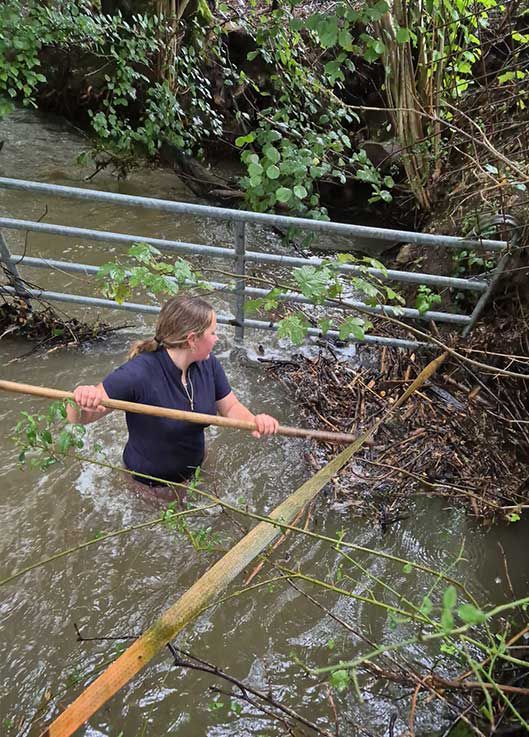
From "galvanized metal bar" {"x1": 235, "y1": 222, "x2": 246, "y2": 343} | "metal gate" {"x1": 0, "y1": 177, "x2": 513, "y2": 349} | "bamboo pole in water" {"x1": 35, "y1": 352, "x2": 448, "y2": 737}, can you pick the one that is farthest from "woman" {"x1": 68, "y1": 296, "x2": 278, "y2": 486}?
"galvanized metal bar" {"x1": 235, "y1": 222, "x2": 246, "y2": 343}

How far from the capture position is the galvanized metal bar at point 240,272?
12.4ft

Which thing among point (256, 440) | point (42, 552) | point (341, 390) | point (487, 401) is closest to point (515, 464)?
Answer: point (487, 401)

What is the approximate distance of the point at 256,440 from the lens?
150 inches

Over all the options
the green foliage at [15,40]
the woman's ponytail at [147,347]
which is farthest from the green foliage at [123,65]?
the woman's ponytail at [147,347]

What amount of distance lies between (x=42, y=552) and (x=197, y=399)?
136cm

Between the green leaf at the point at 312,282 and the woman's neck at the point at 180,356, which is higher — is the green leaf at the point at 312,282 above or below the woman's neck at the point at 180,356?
above

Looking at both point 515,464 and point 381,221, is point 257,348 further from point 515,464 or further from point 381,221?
point 381,221

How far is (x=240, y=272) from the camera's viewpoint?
4.01 meters

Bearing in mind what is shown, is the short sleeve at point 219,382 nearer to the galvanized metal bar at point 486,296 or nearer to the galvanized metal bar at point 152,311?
the galvanized metal bar at point 152,311

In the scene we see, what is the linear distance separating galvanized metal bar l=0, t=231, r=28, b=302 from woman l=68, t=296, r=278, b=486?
2.13 metres

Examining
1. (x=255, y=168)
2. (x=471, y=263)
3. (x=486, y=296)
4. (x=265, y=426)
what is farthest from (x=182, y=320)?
(x=471, y=263)

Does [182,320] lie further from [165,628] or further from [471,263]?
[471,263]

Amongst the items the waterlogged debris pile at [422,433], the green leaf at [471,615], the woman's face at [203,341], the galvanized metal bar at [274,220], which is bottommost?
the waterlogged debris pile at [422,433]

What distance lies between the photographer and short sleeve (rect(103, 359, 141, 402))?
2.42 meters
